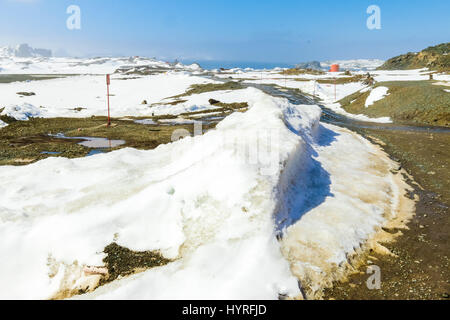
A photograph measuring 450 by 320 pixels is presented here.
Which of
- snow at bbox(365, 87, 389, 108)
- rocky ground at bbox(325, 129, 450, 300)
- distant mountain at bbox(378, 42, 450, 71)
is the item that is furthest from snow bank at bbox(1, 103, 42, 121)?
distant mountain at bbox(378, 42, 450, 71)

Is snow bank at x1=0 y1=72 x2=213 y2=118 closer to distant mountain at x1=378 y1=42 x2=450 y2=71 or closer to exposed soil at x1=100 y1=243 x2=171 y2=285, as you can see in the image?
exposed soil at x1=100 y1=243 x2=171 y2=285

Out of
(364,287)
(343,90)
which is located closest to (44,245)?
(364,287)

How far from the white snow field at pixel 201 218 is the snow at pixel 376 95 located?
86.2 ft

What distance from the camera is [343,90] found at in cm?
5528

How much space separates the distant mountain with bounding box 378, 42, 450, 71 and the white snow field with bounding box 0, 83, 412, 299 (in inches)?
3245

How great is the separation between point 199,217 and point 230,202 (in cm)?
99

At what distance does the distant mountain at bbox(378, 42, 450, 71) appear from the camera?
3056 inches

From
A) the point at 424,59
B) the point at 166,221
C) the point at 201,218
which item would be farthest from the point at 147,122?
the point at 424,59

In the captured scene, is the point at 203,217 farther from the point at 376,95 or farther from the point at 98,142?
the point at 376,95

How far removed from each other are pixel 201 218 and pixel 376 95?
3596 centimetres

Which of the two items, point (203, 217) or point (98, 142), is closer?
point (203, 217)

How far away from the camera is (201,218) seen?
8.81 metres

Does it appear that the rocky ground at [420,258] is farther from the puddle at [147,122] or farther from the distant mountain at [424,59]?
the distant mountain at [424,59]

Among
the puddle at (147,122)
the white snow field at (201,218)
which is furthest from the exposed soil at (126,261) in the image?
Answer: the puddle at (147,122)
